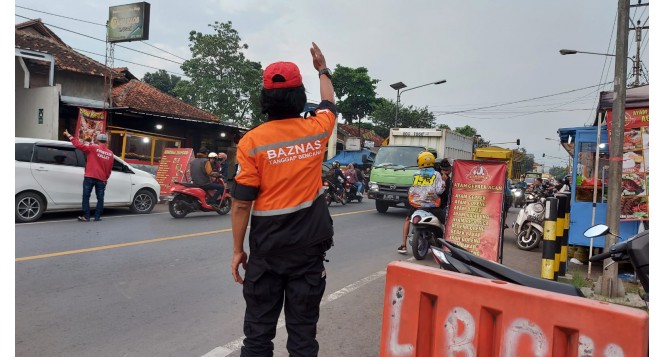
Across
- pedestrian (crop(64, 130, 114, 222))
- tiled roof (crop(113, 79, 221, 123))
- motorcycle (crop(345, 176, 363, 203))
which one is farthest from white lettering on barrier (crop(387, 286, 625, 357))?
tiled roof (crop(113, 79, 221, 123))

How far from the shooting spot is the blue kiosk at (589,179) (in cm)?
664

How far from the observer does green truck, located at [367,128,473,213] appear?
12.6m

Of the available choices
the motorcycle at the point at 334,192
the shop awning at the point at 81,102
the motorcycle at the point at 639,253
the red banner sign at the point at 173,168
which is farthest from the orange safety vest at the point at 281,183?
the shop awning at the point at 81,102

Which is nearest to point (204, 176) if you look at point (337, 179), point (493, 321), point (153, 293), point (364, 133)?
point (337, 179)

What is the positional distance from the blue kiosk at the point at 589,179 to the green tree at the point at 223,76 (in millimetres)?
24258

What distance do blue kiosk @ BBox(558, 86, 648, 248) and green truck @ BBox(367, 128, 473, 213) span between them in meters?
4.72

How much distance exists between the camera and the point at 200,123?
2083 centimetres

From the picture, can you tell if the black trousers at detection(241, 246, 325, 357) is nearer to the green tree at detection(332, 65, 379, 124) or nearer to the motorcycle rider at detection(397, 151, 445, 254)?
the motorcycle rider at detection(397, 151, 445, 254)

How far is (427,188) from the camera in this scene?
695cm

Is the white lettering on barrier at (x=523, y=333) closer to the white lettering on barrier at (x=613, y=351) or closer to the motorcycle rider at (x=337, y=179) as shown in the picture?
the white lettering on barrier at (x=613, y=351)

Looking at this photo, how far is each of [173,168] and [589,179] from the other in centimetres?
1076

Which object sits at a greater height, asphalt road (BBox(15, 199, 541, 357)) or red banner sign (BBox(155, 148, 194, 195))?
red banner sign (BBox(155, 148, 194, 195))

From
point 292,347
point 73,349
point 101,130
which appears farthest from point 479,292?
point 101,130

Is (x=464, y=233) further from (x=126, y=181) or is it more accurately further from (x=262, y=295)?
(x=126, y=181)
